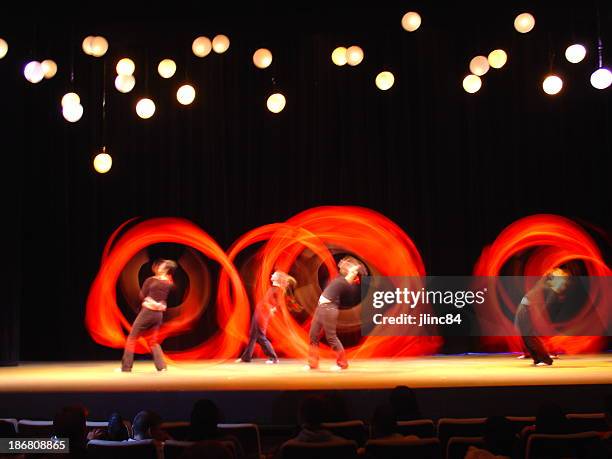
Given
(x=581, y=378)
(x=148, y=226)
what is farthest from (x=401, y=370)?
(x=148, y=226)

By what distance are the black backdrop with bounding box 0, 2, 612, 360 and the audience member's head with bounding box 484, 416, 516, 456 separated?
8.07 meters

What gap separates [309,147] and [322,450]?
28.1ft

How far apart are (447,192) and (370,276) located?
189cm

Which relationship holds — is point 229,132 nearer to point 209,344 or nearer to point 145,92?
point 145,92

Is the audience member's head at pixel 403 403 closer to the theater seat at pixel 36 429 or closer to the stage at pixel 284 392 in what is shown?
the stage at pixel 284 392

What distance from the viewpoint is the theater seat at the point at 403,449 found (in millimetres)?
4469

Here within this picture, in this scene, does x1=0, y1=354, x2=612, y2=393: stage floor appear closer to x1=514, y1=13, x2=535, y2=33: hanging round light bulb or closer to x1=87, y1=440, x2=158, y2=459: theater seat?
x1=87, y1=440, x2=158, y2=459: theater seat

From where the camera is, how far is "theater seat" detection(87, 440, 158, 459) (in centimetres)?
460

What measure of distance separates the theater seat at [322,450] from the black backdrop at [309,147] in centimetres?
810

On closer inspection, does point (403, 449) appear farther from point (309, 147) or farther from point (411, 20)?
point (309, 147)

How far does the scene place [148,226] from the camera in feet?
40.0

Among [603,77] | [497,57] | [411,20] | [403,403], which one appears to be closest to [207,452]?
[403,403]

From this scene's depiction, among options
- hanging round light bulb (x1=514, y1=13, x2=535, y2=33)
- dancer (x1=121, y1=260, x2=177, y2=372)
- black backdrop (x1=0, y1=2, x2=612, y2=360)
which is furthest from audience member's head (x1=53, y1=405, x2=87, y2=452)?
black backdrop (x1=0, y1=2, x2=612, y2=360)

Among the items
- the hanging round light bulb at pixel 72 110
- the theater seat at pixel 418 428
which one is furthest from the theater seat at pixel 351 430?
the hanging round light bulb at pixel 72 110
